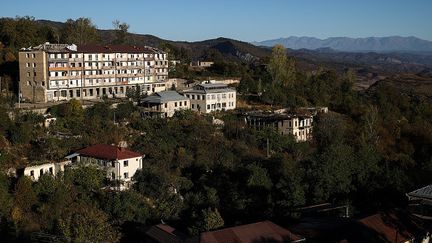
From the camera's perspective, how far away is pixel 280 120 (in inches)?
1193

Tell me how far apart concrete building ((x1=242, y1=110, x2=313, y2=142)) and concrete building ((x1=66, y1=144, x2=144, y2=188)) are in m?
9.77

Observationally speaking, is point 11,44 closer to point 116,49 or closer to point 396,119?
point 116,49

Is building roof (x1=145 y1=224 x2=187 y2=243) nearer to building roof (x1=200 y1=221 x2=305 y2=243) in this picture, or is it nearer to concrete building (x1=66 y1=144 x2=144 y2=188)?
building roof (x1=200 y1=221 x2=305 y2=243)

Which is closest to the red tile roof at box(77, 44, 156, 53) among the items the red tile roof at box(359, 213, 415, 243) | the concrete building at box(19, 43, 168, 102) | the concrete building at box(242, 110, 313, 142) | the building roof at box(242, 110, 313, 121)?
the concrete building at box(19, 43, 168, 102)

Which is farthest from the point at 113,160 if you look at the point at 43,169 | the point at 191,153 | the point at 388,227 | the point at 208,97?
the point at 388,227

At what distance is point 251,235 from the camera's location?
44.7ft

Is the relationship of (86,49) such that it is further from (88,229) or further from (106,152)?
(88,229)

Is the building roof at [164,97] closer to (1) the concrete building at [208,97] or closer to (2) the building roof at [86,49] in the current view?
(1) the concrete building at [208,97]

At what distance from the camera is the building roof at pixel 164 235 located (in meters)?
14.7

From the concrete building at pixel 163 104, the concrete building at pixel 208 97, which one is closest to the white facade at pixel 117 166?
the concrete building at pixel 163 104

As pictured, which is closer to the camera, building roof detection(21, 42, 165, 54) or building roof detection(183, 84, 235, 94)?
building roof detection(21, 42, 165, 54)

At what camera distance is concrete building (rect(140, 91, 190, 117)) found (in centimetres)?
2964

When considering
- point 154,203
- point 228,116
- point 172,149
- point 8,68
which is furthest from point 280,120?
point 8,68

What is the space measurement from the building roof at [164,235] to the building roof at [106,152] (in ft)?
21.3
